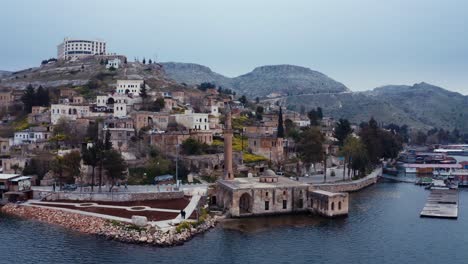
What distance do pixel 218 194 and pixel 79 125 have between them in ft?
93.2

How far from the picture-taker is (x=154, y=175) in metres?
57.4

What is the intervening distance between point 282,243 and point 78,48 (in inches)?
4067

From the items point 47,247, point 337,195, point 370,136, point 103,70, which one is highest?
point 103,70

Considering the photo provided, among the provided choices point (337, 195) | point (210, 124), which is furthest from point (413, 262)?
point (210, 124)

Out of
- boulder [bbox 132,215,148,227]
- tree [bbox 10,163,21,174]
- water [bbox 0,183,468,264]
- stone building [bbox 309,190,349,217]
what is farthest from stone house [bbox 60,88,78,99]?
stone building [bbox 309,190,349,217]

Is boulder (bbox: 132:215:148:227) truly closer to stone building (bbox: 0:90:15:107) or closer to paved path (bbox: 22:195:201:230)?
paved path (bbox: 22:195:201:230)

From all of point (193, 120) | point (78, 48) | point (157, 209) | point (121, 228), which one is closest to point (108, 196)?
point (157, 209)

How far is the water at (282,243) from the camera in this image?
107ft

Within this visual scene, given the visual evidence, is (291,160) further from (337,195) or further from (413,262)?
(413,262)

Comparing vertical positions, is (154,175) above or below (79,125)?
below

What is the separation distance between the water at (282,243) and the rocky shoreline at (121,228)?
2.98 ft

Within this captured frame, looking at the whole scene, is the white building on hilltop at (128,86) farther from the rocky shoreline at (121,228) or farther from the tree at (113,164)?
the rocky shoreline at (121,228)

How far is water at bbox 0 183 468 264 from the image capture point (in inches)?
1282

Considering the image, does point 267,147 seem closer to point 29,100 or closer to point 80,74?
point 29,100
